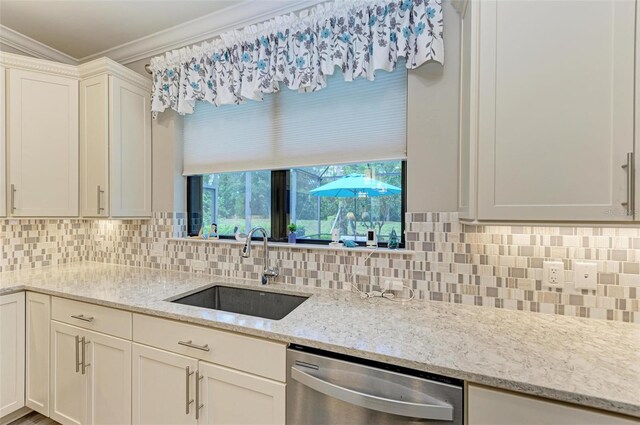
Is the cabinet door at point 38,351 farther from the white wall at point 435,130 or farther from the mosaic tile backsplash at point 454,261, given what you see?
the white wall at point 435,130

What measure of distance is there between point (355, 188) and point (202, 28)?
4.99 feet

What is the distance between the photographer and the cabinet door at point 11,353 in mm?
1800

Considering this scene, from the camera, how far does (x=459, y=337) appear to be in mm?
1137

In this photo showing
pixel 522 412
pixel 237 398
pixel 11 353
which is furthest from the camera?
pixel 11 353

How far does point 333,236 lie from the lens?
1926 millimetres

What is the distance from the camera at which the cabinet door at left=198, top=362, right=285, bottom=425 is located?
120 centimetres

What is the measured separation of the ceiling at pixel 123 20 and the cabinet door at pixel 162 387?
6.56 ft

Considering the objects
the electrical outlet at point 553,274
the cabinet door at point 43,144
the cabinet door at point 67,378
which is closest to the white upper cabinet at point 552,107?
the electrical outlet at point 553,274

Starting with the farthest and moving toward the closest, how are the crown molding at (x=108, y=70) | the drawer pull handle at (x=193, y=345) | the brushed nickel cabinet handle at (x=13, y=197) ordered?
the crown molding at (x=108, y=70) → the brushed nickel cabinet handle at (x=13, y=197) → the drawer pull handle at (x=193, y=345)

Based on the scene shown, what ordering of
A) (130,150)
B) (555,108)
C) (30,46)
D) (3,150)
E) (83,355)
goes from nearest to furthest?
(555,108), (83,355), (3,150), (130,150), (30,46)

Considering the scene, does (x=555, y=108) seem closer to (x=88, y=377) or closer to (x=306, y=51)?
(x=306, y=51)

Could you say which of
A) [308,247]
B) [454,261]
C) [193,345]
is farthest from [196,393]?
[454,261]

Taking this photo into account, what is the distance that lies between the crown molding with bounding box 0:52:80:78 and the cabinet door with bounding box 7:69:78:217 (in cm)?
3

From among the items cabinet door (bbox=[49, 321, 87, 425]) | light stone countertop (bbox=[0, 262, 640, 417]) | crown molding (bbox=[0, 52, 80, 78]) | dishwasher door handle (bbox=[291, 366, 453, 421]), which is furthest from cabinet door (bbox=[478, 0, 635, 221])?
crown molding (bbox=[0, 52, 80, 78])
